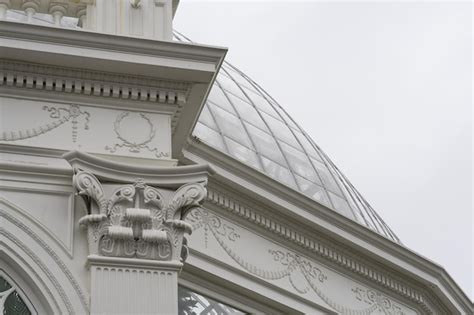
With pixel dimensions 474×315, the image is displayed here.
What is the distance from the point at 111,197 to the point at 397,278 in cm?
701

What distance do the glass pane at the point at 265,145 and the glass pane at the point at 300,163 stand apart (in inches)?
9.4

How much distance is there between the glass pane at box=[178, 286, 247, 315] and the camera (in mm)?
14188

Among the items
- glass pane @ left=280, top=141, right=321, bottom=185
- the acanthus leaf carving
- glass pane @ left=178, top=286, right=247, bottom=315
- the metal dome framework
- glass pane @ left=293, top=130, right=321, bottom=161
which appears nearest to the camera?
the acanthus leaf carving

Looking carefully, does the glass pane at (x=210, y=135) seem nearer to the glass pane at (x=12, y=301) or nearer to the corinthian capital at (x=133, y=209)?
the corinthian capital at (x=133, y=209)

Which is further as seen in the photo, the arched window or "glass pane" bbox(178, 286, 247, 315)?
"glass pane" bbox(178, 286, 247, 315)

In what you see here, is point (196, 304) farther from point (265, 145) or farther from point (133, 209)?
point (265, 145)

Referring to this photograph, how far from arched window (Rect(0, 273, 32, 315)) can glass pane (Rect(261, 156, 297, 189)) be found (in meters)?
6.92

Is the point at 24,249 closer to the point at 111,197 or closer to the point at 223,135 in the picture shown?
the point at 111,197

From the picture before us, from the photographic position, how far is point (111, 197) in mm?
11820

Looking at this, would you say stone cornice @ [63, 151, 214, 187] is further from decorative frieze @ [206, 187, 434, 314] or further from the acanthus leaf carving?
decorative frieze @ [206, 187, 434, 314]

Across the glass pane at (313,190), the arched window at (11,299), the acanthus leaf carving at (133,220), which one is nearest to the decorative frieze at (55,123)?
the acanthus leaf carving at (133,220)

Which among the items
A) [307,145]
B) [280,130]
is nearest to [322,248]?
[280,130]

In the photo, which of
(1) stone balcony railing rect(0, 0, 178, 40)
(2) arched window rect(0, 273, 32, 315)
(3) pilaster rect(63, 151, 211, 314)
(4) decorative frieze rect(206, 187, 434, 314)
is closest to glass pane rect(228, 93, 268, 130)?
(4) decorative frieze rect(206, 187, 434, 314)

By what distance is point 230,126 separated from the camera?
17.9 meters
